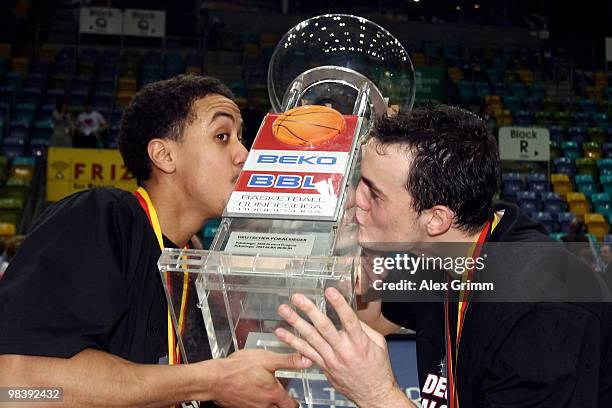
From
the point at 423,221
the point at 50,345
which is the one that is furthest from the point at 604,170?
the point at 50,345

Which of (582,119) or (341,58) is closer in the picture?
(341,58)

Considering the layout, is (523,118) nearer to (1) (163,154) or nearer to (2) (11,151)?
(2) (11,151)

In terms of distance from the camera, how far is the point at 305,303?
4.21 ft

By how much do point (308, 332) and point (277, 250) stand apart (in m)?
0.17

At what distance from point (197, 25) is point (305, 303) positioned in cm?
1364

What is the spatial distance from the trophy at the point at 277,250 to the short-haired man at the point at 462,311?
75 mm

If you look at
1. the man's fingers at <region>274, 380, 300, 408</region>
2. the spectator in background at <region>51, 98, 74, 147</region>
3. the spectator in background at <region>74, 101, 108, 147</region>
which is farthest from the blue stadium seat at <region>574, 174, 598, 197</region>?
the man's fingers at <region>274, 380, 300, 408</region>

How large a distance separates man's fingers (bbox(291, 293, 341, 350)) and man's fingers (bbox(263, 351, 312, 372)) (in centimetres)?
15

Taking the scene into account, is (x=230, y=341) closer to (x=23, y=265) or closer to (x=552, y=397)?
(x=23, y=265)

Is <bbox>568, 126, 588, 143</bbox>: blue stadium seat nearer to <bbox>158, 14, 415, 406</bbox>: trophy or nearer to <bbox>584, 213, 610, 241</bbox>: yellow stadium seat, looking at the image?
<bbox>584, 213, 610, 241</bbox>: yellow stadium seat

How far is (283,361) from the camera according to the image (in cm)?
144

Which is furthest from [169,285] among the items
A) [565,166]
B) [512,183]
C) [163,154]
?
[565,166]

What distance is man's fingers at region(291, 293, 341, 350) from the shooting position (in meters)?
1.28

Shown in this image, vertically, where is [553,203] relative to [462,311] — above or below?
below
